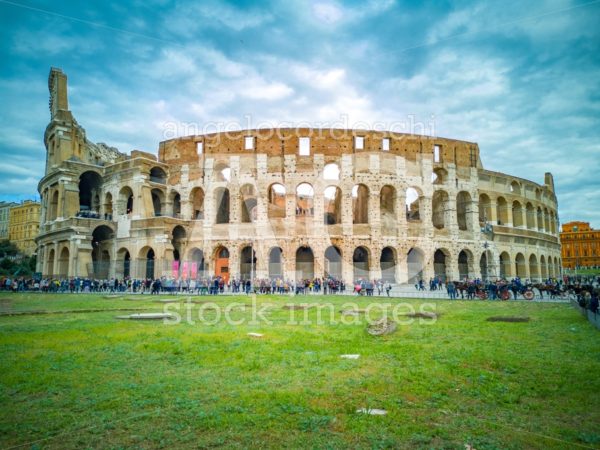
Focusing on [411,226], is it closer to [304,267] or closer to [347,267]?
→ [347,267]

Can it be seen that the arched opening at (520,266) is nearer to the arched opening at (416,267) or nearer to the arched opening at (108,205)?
the arched opening at (416,267)

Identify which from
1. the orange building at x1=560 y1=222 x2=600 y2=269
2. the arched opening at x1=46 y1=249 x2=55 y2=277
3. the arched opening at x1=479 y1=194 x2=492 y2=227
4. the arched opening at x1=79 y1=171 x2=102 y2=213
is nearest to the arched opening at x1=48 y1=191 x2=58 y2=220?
the arched opening at x1=79 y1=171 x2=102 y2=213

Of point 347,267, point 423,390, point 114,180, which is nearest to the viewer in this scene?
point 423,390

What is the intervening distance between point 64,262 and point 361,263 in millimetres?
25125

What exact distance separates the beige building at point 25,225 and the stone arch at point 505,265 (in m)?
79.3

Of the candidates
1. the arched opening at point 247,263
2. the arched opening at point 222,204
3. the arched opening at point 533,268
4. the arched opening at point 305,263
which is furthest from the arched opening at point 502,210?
the arched opening at point 222,204

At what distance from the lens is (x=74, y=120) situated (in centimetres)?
3784

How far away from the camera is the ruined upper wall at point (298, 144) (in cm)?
3209

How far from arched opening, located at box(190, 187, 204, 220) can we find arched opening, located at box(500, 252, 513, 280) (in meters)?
28.5

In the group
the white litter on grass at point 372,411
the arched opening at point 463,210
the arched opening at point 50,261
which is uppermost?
the arched opening at point 463,210

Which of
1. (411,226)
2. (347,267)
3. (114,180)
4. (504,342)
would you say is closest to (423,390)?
(504,342)

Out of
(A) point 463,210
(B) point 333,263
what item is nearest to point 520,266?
(A) point 463,210

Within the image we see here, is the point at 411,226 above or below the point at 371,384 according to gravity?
above

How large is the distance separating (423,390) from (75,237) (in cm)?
3293
